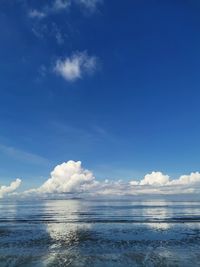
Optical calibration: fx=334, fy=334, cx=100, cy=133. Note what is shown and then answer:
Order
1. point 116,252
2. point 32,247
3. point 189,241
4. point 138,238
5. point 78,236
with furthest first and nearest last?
point 78,236 → point 138,238 → point 189,241 → point 32,247 → point 116,252

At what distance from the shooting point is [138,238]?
4594cm

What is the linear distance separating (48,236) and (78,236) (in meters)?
4.53

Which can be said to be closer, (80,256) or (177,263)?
(177,263)

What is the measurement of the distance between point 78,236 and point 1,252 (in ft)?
50.1

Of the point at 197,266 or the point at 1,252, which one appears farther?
the point at 1,252

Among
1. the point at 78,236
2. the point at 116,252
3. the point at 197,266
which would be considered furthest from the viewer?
the point at 78,236

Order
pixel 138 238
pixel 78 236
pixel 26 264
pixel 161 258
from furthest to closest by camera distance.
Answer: pixel 78 236 < pixel 138 238 < pixel 161 258 < pixel 26 264

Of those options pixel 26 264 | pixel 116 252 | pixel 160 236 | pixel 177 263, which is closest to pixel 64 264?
pixel 26 264

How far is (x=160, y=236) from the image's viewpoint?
47750 millimetres

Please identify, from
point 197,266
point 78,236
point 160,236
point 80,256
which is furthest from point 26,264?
point 160,236

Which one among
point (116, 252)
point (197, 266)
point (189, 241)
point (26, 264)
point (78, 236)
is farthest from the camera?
point (78, 236)

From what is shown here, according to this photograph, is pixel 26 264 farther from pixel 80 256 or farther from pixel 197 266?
pixel 197 266

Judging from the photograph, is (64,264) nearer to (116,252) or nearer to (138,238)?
(116,252)

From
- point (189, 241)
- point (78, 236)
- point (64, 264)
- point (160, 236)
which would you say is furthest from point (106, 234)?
point (64, 264)
